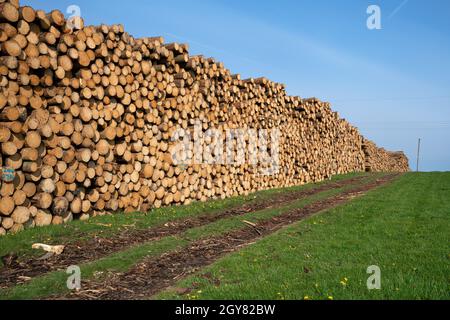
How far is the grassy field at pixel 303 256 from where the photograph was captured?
516 cm

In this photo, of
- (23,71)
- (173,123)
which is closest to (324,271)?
(23,71)

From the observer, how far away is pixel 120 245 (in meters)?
8.26

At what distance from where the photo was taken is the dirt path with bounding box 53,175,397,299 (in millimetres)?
5598

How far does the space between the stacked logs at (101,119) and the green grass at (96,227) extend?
45 cm

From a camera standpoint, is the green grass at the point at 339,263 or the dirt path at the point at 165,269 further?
the dirt path at the point at 165,269

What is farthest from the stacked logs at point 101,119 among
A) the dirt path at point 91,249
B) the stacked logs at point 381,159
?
the stacked logs at point 381,159

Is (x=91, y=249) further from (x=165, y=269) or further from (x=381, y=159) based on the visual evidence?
(x=381, y=159)

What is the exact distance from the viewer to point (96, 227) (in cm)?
915

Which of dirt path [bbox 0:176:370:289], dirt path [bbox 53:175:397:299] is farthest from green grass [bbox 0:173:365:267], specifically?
Result: dirt path [bbox 53:175:397:299]

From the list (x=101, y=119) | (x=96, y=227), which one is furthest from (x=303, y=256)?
(x=101, y=119)

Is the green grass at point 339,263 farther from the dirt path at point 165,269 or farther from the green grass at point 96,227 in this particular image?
the green grass at point 96,227

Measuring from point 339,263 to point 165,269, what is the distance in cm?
288
